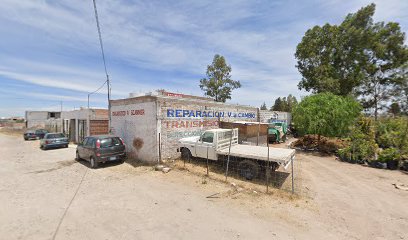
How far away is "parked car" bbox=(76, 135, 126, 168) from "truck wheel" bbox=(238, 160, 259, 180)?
22.4 feet

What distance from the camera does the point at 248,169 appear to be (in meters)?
8.66

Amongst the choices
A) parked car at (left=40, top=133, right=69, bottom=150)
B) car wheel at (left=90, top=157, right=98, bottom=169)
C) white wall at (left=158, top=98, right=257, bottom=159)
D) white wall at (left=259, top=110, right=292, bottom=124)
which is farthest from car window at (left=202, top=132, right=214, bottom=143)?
parked car at (left=40, top=133, right=69, bottom=150)

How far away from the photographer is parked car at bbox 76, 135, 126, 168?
1072 cm

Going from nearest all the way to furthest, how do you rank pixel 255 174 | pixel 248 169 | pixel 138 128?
pixel 255 174 < pixel 248 169 < pixel 138 128

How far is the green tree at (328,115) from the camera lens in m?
15.0

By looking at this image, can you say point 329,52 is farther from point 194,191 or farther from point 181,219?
point 181,219

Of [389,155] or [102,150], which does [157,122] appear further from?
[389,155]

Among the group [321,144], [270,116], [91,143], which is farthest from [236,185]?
[270,116]

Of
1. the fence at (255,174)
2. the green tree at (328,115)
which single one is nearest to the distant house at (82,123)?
the fence at (255,174)

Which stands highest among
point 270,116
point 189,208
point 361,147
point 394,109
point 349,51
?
point 349,51

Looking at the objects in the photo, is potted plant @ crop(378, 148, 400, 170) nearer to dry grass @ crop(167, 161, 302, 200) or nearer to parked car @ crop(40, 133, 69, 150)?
dry grass @ crop(167, 161, 302, 200)

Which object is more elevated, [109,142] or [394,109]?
[394,109]

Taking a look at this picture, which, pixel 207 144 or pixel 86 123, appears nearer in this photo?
pixel 207 144

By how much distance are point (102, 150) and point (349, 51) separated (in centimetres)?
2873
